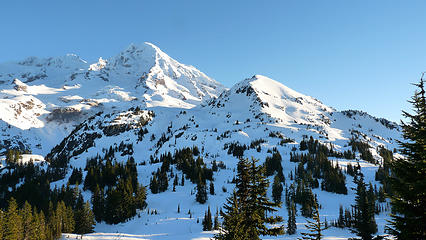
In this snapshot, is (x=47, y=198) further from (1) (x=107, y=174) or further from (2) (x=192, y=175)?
(2) (x=192, y=175)

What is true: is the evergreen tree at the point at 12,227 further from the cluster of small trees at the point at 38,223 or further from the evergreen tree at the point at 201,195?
the evergreen tree at the point at 201,195

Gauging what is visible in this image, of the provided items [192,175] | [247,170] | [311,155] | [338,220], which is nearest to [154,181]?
[192,175]

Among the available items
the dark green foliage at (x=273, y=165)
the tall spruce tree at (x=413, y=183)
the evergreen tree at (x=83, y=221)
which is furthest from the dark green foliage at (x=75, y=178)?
the tall spruce tree at (x=413, y=183)

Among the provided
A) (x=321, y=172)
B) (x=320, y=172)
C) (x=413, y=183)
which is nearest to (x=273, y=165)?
(x=320, y=172)

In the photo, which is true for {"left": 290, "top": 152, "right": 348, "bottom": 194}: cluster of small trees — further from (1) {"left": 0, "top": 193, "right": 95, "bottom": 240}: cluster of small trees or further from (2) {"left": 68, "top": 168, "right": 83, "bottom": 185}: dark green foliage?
(2) {"left": 68, "top": 168, "right": 83, "bottom": 185}: dark green foliage

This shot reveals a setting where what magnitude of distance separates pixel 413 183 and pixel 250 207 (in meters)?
10.7

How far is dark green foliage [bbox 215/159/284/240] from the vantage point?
63.4ft

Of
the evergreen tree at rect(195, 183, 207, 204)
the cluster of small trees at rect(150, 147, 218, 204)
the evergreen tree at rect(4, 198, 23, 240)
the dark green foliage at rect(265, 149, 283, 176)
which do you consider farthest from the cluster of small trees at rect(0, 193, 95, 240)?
the dark green foliage at rect(265, 149, 283, 176)

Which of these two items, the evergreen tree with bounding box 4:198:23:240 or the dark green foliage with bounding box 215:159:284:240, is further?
the evergreen tree with bounding box 4:198:23:240

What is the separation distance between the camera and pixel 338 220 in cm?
10206

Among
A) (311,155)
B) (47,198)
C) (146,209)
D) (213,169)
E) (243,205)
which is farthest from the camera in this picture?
(311,155)

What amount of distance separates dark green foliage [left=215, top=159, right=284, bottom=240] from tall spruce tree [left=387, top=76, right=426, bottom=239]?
7.74m

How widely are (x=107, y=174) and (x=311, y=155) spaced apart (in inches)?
5349

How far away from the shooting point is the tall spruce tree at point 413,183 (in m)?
14.3
